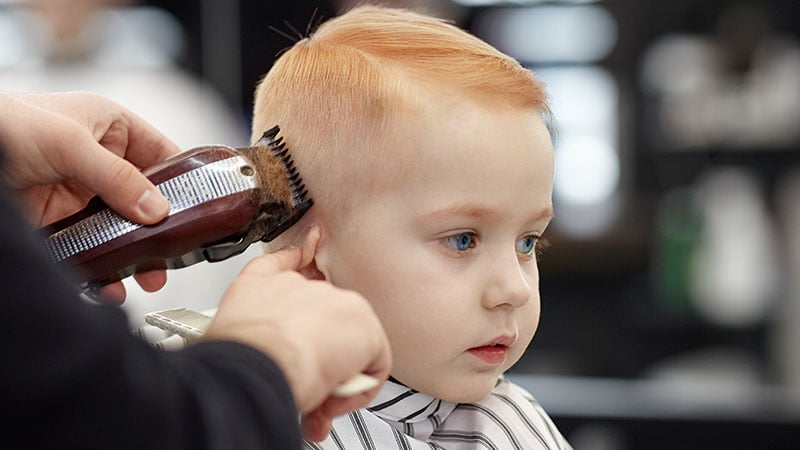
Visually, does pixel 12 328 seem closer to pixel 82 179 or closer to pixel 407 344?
pixel 82 179

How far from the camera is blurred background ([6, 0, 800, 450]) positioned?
10.9ft

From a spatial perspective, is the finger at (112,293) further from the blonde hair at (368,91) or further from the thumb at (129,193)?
the blonde hair at (368,91)

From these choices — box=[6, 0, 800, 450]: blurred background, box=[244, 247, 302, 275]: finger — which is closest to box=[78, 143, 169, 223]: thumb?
box=[244, 247, 302, 275]: finger

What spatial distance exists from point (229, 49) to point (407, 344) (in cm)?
309

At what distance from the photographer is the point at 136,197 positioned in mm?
894

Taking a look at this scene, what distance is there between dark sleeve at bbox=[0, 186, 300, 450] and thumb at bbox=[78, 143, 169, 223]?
0.32 meters

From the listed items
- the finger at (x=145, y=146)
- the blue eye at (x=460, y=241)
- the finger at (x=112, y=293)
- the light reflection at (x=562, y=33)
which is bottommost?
the light reflection at (x=562, y=33)

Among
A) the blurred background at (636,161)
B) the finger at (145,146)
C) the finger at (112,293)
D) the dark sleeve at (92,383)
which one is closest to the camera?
the dark sleeve at (92,383)

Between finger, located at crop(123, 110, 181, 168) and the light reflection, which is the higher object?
finger, located at crop(123, 110, 181, 168)

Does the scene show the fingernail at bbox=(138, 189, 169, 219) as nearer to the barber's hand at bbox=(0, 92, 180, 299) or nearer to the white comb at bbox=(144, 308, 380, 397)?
the barber's hand at bbox=(0, 92, 180, 299)

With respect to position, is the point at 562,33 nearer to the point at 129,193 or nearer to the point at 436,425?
the point at 436,425

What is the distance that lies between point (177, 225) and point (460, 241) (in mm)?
312

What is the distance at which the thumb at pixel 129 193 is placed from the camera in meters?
0.90

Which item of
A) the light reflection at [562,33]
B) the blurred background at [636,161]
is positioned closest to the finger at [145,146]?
the blurred background at [636,161]
